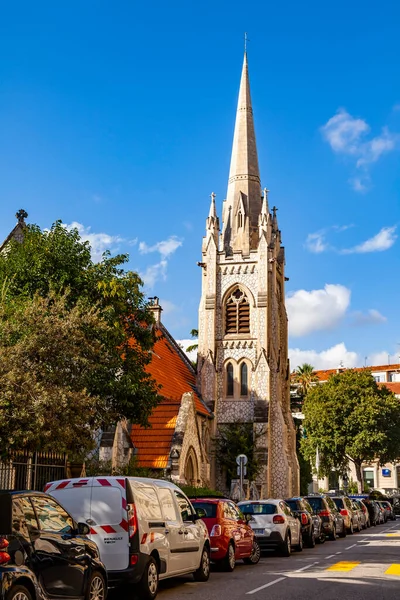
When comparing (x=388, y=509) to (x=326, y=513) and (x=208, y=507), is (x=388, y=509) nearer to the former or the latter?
(x=326, y=513)

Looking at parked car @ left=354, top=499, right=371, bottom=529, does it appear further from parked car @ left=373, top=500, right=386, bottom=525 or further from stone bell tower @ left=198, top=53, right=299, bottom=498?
stone bell tower @ left=198, top=53, right=299, bottom=498

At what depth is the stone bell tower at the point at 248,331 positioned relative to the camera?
139 ft

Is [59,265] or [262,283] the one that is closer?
[59,265]

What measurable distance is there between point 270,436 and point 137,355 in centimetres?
2138

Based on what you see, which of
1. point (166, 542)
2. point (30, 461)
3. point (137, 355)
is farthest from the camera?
point (137, 355)

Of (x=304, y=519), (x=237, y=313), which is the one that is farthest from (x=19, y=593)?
(x=237, y=313)

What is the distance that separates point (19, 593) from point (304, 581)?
23.1 feet

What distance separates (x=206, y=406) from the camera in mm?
42969

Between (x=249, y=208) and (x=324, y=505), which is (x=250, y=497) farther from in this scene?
(x=249, y=208)

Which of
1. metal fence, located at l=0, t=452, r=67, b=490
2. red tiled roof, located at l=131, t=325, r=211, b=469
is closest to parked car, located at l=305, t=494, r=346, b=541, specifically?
red tiled roof, located at l=131, t=325, r=211, b=469

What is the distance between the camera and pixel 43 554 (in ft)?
27.4

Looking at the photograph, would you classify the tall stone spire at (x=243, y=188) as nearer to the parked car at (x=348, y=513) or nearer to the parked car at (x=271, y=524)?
the parked car at (x=348, y=513)

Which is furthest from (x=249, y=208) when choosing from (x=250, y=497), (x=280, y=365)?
(x=250, y=497)

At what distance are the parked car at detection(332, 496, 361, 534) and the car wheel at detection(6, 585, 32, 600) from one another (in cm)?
2460
